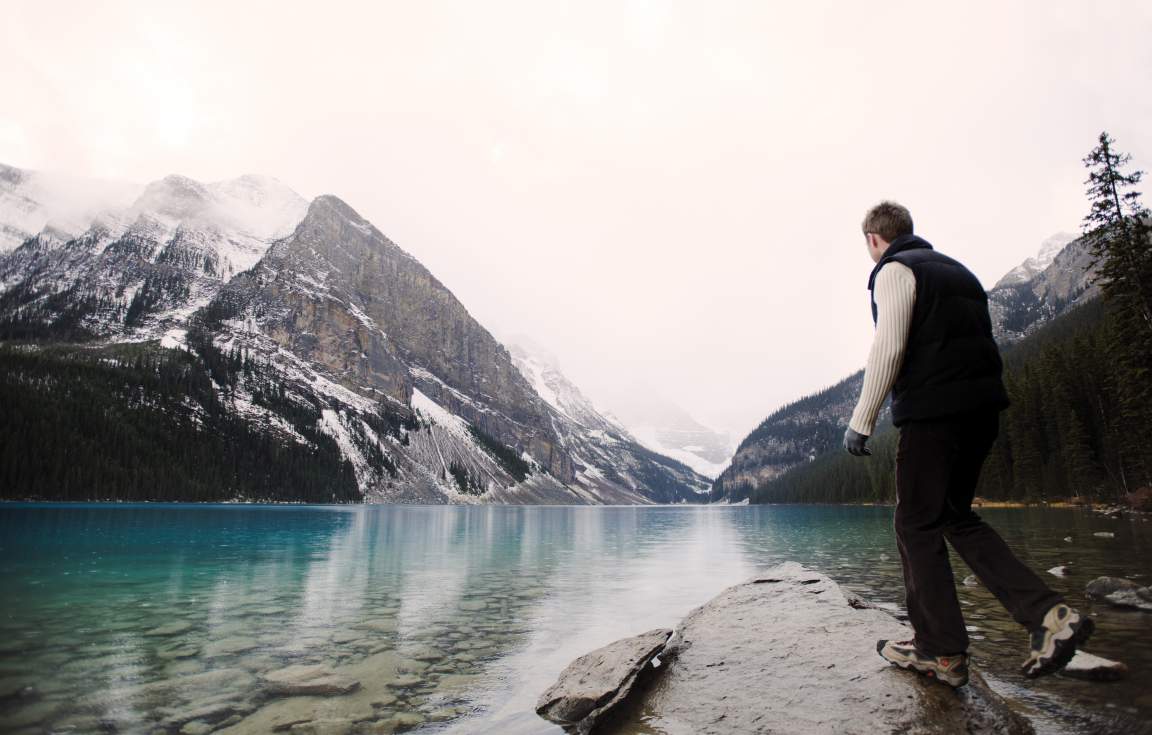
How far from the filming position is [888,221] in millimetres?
5281

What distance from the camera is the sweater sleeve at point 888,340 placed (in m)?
4.47

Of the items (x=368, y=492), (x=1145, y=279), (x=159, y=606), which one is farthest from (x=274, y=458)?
(x=1145, y=279)

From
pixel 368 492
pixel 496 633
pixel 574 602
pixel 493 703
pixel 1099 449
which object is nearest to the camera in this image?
pixel 493 703

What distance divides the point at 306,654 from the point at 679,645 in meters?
5.64

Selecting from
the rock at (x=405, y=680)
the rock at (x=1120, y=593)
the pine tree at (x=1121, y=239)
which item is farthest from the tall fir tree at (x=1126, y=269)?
the rock at (x=405, y=680)

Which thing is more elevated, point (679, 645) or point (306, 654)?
point (679, 645)

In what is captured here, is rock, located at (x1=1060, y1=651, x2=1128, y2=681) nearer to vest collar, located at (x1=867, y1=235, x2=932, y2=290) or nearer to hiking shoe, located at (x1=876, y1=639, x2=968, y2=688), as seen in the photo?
hiking shoe, located at (x1=876, y1=639, x2=968, y2=688)

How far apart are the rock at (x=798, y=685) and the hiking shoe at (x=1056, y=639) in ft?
1.47

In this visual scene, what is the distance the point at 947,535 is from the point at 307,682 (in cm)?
730

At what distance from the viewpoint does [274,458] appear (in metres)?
150

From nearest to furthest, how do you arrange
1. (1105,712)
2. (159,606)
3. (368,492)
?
1. (1105,712)
2. (159,606)
3. (368,492)

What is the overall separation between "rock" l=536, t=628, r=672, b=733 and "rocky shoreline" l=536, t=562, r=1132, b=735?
1cm

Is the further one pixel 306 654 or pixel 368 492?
pixel 368 492

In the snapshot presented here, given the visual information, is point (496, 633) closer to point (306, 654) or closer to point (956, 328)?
point (306, 654)
